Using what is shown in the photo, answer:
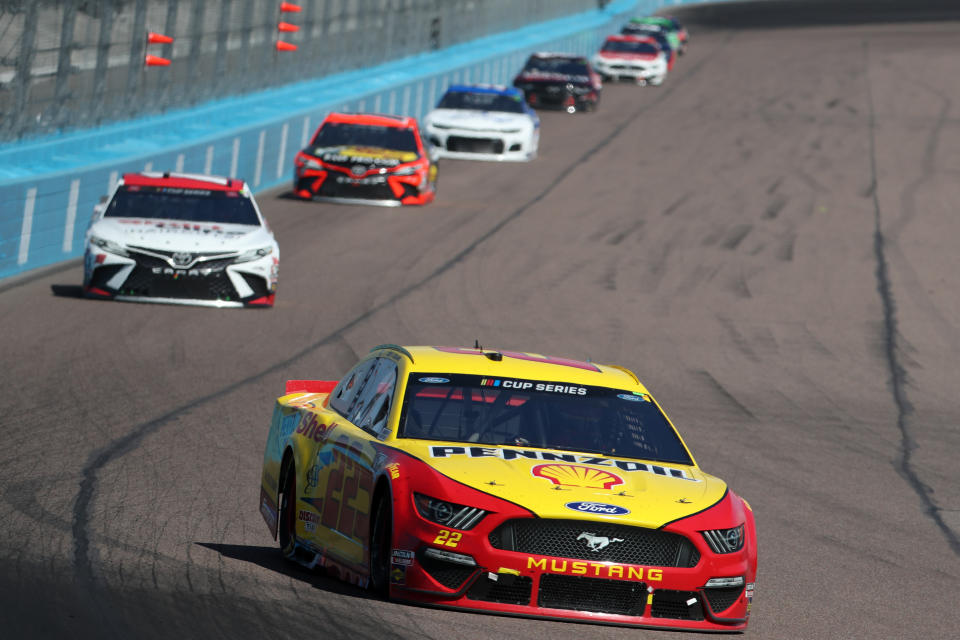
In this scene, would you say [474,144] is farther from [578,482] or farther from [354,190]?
[578,482]

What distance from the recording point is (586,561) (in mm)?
7535

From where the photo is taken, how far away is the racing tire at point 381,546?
7703mm

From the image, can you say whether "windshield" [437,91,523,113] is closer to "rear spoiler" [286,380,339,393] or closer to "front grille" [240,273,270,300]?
"front grille" [240,273,270,300]

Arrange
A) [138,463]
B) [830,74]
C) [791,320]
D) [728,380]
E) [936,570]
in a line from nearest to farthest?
[936,570], [138,463], [728,380], [791,320], [830,74]

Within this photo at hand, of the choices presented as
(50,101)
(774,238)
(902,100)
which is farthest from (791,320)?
(902,100)

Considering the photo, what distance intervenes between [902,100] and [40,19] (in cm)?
3094

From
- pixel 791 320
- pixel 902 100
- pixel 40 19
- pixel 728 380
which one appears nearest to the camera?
pixel 728 380

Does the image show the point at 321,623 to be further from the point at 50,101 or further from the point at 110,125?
the point at 110,125

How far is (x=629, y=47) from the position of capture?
5481cm

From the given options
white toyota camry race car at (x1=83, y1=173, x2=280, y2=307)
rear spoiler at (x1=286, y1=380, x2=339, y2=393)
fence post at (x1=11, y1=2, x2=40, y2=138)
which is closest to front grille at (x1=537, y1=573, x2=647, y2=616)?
rear spoiler at (x1=286, y1=380, x2=339, y2=393)

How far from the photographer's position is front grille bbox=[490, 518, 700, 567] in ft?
24.6

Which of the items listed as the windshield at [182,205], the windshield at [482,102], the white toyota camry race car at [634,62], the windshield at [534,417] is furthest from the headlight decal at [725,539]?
the white toyota camry race car at [634,62]

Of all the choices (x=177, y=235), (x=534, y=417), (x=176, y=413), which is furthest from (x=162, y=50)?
(x=534, y=417)

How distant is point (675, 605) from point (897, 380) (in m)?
10.9
